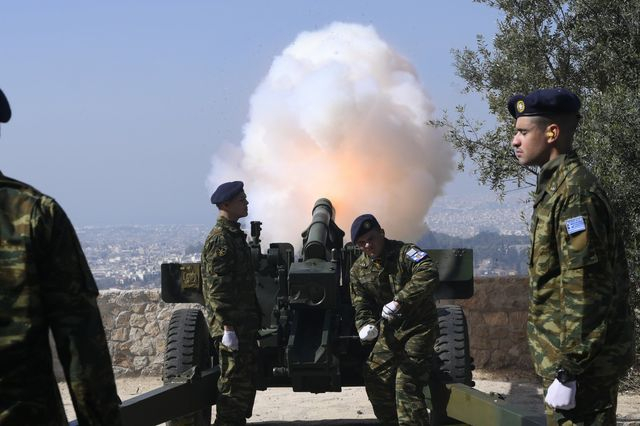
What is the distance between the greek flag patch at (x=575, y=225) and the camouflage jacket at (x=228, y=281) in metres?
4.47

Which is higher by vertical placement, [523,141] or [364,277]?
[523,141]

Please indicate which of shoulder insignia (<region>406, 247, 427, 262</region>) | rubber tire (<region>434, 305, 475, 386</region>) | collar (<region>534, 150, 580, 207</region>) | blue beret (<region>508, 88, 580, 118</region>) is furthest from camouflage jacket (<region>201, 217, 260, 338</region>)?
collar (<region>534, 150, 580, 207</region>)

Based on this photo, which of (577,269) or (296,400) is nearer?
(577,269)

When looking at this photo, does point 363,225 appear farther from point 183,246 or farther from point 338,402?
point 183,246

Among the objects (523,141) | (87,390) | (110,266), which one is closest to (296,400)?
(523,141)

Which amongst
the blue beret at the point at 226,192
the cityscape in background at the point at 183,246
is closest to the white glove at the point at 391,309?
the blue beret at the point at 226,192

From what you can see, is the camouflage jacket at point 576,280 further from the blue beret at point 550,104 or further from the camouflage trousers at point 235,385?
Answer: the camouflage trousers at point 235,385

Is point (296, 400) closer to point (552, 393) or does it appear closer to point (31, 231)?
point (552, 393)

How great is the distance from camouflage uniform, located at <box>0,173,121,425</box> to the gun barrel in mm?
6477

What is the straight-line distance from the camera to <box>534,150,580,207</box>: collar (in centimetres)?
462

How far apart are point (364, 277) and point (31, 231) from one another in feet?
18.5

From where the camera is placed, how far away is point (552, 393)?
442 cm

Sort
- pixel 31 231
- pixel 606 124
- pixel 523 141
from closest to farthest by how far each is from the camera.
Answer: pixel 31 231
pixel 523 141
pixel 606 124

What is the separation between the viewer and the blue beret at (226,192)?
8.76m
